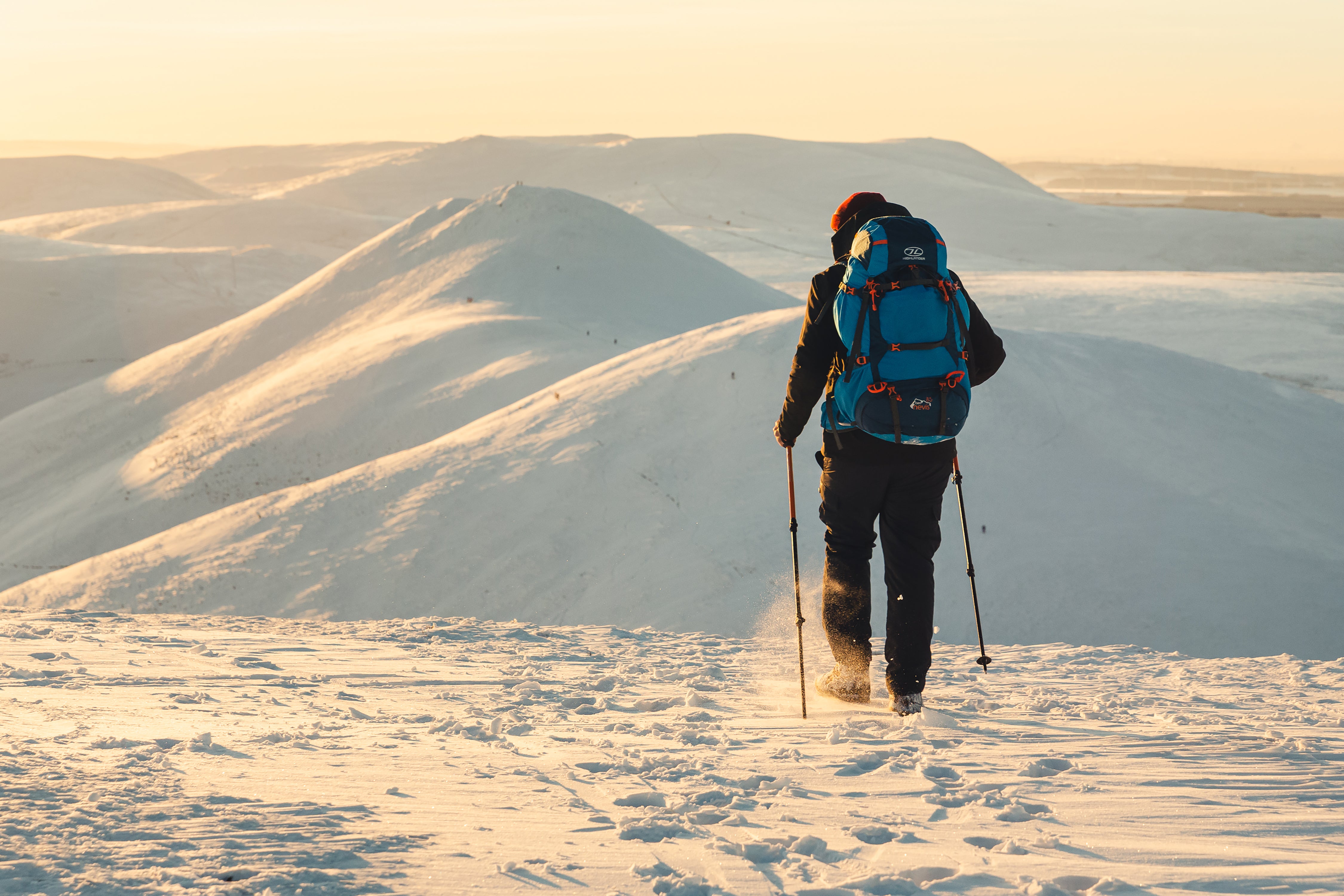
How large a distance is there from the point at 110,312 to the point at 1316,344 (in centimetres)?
4262

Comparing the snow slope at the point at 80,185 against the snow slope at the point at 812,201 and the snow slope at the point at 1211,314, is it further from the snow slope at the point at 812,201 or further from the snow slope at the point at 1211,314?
the snow slope at the point at 1211,314

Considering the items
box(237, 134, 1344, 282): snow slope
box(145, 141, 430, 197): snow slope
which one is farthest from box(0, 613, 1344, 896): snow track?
box(145, 141, 430, 197): snow slope

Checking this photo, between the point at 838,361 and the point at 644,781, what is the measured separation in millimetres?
2133

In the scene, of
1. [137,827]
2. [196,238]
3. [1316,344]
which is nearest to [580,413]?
[137,827]

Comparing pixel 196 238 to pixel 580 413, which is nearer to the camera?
pixel 580 413

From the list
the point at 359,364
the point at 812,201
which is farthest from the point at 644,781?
the point at 812,201

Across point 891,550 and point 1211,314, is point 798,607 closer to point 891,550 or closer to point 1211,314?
point 891,550

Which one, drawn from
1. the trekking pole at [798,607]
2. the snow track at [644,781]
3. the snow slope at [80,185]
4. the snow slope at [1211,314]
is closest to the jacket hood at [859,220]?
the trekking pole at [798,607]

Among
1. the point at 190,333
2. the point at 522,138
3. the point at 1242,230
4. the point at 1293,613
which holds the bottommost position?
the point at 1293,613

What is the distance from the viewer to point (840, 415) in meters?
4.62

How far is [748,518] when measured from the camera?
10.6m

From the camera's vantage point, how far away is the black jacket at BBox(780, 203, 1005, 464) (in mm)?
4574

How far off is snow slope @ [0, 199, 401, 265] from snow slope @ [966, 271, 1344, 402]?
43941mm

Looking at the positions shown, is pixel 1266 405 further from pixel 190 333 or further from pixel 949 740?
pixel 190 333
